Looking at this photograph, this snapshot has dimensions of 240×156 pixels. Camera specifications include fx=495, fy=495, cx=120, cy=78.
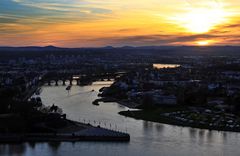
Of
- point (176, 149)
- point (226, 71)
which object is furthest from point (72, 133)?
point (226, 71)

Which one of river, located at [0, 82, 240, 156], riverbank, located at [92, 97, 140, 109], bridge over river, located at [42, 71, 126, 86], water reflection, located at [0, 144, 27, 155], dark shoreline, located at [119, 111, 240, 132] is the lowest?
water reflection, located at [0, 144, 27, 155]

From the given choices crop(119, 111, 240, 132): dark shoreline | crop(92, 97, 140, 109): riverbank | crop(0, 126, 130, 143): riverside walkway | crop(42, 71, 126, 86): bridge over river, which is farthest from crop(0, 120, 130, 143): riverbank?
crop(42, 71, 126, 86): bridge over river

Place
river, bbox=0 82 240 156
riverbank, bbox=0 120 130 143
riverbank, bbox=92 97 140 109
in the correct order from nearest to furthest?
river, bbox=0 82 240 156, riverbank, bbox=0 120 130 143, riverbank, bbox=92 97 140 109

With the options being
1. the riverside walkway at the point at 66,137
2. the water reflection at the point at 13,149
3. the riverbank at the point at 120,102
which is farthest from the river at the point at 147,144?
the riverbank at the point at 120,102

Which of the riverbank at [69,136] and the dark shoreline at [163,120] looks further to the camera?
the dark shoreline at [163,120]

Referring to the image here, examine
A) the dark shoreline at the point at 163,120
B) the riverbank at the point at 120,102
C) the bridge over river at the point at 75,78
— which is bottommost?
the dark shoreline at the point at 163,120

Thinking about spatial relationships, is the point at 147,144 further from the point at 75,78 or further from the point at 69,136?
the point at 75,78

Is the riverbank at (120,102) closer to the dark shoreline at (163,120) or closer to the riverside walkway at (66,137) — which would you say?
the dark shoreline at (163,120)

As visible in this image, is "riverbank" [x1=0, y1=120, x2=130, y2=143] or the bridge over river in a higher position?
the bridge over river

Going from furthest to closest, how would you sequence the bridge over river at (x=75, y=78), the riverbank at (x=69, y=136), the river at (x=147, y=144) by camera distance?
the bridge over river at (x=75, y=78) → the riverbank at (x=69, y=136) → the river at (x=147, y=144)

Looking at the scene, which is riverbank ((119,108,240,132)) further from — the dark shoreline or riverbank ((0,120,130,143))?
riverbank ((0,120,130,143))
